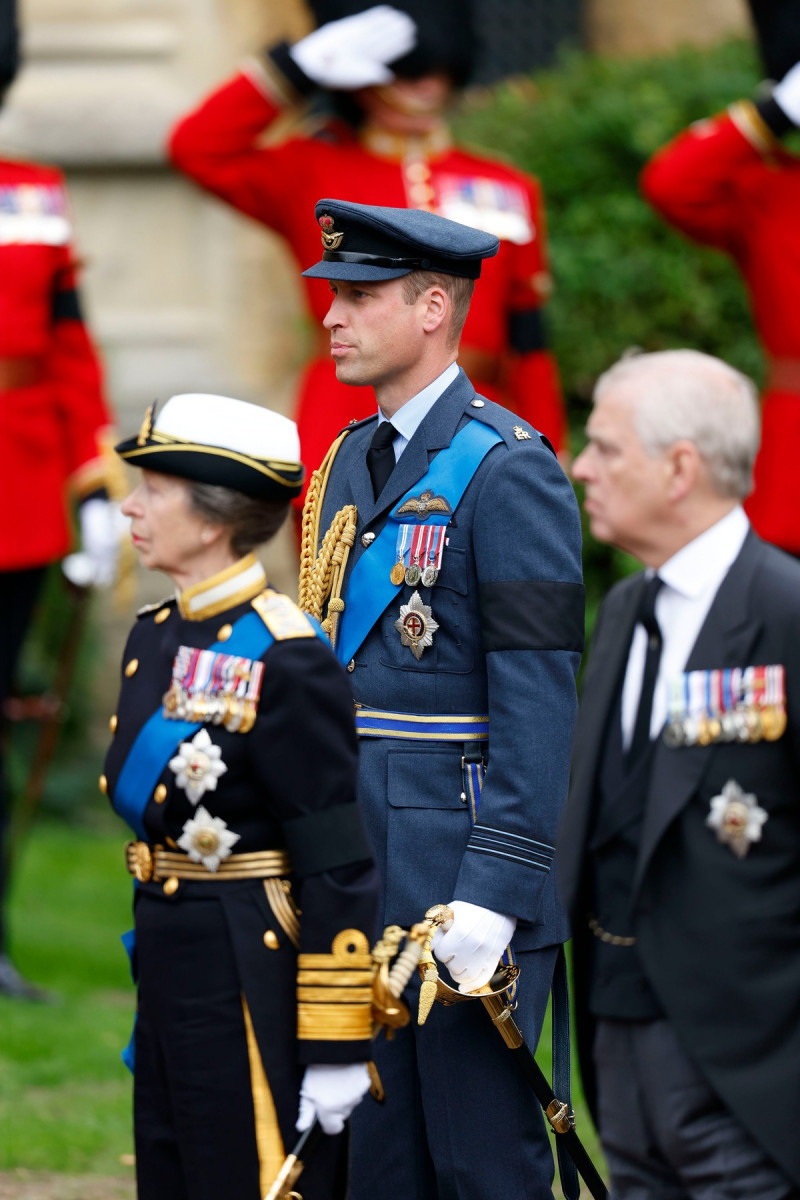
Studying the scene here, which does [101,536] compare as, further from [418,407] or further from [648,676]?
[648,676]

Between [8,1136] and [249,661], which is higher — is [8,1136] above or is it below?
below

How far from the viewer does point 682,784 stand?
2795mm

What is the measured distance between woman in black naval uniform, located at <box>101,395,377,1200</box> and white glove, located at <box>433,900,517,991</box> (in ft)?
0.95

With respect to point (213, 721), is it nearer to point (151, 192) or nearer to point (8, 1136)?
point (8, 1136)

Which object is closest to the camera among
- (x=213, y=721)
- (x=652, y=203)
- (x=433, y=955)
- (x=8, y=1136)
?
(x=213, y=721)

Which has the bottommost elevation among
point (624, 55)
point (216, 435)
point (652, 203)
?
point (216, 435)

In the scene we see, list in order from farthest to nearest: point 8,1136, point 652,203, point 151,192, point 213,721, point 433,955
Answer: point 151,192 < point 652,203 < point 8,1136 < point 433,955 < point 213,721

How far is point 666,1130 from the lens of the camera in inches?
112

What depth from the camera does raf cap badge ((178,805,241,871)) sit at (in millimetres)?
2789

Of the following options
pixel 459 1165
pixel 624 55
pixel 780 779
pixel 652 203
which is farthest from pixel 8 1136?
pixel 624 55

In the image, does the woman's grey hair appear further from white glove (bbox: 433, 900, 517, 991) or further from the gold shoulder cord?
white glove (bbox: 433, 900, 517, 991)

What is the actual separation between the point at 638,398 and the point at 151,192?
604cm

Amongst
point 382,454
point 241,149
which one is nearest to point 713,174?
point 241,149

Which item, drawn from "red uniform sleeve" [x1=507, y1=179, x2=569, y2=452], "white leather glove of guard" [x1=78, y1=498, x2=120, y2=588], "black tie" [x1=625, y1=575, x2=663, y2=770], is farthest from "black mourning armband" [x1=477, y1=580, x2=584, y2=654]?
"red uniform sleeve" [x1=507, y1=179, x2=569, y2=452]
